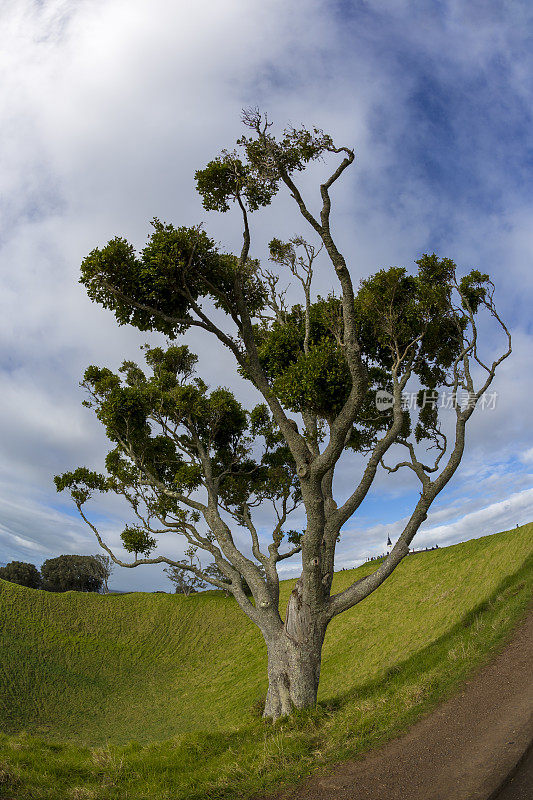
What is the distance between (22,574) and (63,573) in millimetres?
6303

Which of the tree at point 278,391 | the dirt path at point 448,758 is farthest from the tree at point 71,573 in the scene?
the dirt path at point 448,758

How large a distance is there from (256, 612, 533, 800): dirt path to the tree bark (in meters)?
4.23

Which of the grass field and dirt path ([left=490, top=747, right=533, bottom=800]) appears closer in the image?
dirt path ([left=490, top=747, right=533, bottom=800])

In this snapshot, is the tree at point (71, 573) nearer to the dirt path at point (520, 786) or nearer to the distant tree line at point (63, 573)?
the distant tree line at point (63, 573)

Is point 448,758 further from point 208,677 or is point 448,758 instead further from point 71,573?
point 71,573

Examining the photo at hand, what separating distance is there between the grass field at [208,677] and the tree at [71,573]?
126ft

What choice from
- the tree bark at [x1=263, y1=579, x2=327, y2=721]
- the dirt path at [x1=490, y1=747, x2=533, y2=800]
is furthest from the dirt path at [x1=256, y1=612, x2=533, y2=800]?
the tree bark at [x1=263, y1=579, x2=327, y2=721]

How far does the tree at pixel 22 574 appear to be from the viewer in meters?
A: 73.2

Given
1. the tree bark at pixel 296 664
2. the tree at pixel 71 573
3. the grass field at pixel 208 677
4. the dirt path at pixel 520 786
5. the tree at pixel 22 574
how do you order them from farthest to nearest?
the tree at pixel 71 573 → the tree at pixel 22 574 → the tree bark at pixel 296 664 → the grass field at pixel 208 677 → the dirt path at pixel 520 786

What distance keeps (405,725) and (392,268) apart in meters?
16.2

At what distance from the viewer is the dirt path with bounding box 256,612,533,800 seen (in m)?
7.96

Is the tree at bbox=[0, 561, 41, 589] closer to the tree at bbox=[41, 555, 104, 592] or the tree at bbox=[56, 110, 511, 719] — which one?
the tree at bbox=[41, 555, 104, 592]


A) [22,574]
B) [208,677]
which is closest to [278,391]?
[208,677]

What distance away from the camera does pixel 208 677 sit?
114 feet
